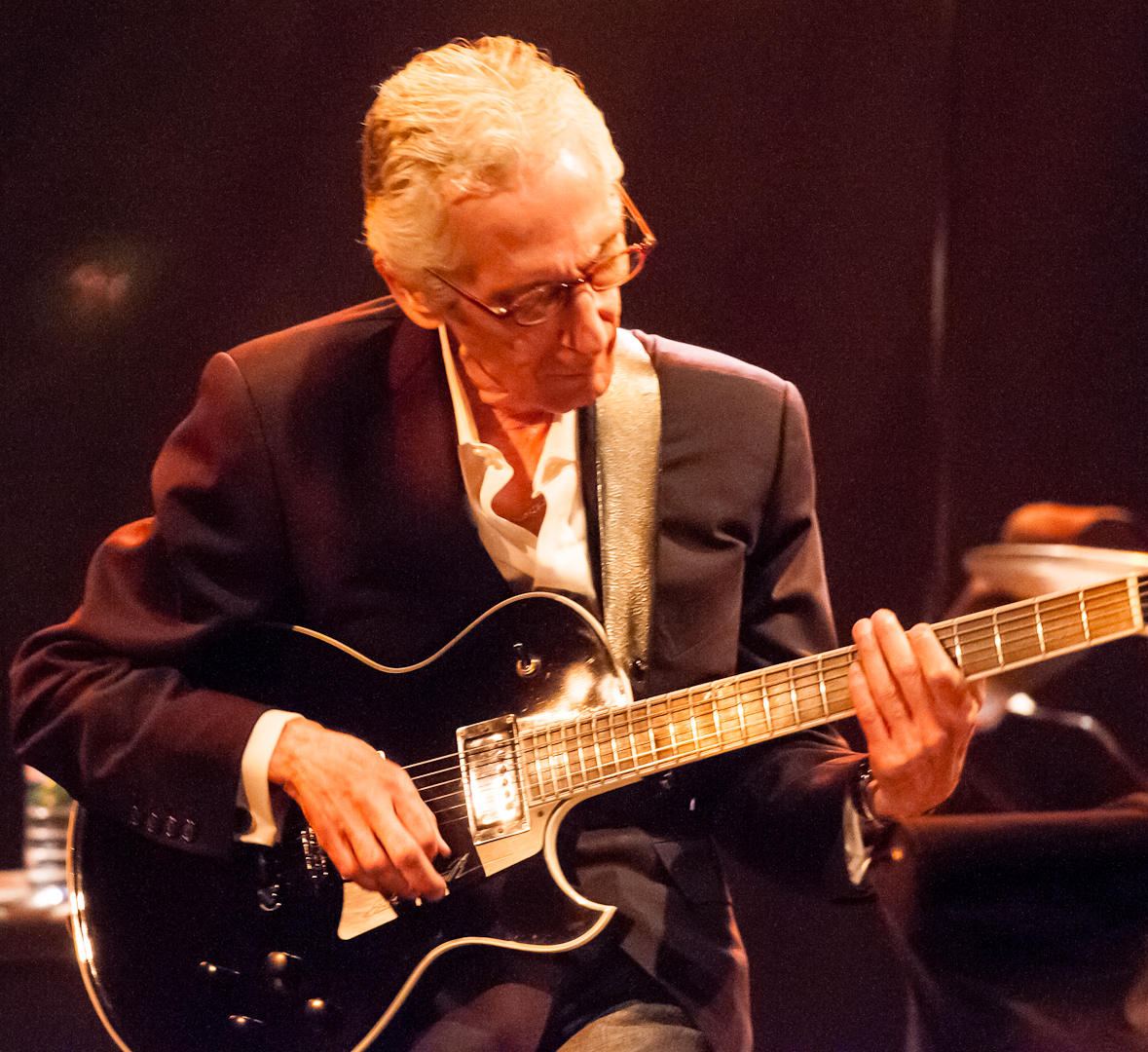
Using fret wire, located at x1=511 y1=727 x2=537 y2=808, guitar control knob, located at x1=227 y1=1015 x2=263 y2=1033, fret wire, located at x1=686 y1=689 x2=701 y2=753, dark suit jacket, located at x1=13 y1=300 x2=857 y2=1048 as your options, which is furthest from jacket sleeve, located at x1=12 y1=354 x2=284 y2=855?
fret wire, located at x1=686 y1=689 x2=701 y2=753

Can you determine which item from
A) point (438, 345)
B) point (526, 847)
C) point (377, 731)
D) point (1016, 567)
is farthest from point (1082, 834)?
point (438, 345)

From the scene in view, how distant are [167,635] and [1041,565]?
147cm

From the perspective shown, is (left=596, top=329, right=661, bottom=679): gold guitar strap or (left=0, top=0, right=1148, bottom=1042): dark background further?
(left=0, top=0, right=1148, bottom=1042): dark background

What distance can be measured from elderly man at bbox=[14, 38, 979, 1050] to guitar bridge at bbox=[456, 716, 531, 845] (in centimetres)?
7

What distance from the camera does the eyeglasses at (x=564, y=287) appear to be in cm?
121

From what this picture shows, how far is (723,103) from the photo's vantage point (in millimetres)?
1582

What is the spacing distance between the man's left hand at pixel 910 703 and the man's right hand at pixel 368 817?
0.56 meters

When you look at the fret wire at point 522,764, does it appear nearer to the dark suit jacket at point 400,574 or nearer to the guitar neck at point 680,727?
the guitar neck at point 680,727

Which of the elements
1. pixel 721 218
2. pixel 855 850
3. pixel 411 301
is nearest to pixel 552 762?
pixel 855 850

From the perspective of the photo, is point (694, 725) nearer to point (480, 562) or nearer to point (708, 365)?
point (480, 562)

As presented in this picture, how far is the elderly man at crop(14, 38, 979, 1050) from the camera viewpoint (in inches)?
47.3

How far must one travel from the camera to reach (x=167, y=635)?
Answer: 4.36ft

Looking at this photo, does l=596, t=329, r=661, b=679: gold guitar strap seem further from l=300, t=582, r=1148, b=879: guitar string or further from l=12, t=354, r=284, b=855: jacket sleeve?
l=12, t=354, r=284, b=855: jacket sleeve

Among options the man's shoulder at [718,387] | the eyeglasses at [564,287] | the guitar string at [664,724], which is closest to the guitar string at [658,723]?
the guitar string at [664,724]
